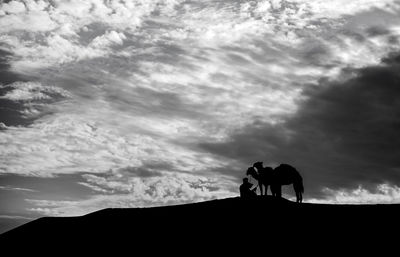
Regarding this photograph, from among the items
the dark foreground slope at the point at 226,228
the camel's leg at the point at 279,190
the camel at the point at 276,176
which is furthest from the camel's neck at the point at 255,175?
the dark foreground slope at the point at 226,228

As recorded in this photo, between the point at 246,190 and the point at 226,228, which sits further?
the point at 246,190

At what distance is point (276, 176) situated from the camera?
1869 cm

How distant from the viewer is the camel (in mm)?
18578

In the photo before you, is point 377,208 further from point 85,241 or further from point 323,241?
point 85,241

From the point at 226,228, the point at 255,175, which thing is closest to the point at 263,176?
the point at 255,175

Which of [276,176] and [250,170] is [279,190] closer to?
[276,176]

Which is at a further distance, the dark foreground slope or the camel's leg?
the camel's leg

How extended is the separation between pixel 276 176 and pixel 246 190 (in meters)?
1.42

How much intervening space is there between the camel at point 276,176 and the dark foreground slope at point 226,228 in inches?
38.4

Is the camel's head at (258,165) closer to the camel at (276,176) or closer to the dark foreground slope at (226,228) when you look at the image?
the camel at (276,176)

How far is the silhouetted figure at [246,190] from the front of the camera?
18094 mm

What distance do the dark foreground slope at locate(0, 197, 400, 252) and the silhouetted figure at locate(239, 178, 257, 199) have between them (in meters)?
0.36

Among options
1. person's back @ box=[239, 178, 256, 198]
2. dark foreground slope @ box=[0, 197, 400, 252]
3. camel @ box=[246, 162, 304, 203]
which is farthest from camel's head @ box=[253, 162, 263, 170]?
dark foreground slope @ box=[0, 197, 400, 252]

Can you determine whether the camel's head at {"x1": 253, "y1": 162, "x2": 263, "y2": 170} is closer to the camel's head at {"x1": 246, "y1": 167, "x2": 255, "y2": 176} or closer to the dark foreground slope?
the camel's head at {"x1": 246, "y1": 167, "x2": 255, "y2": 176}
